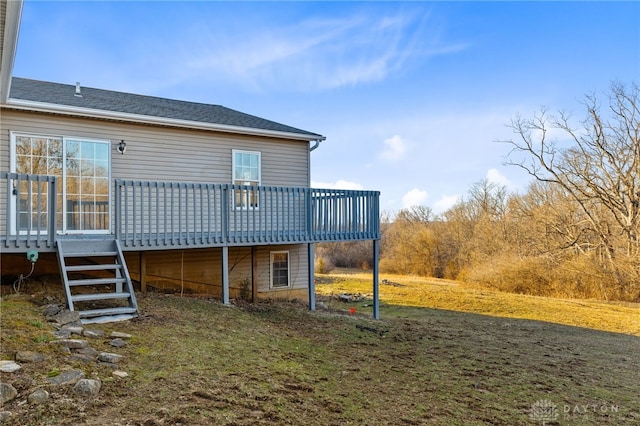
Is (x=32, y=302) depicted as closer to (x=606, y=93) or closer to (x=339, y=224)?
(x=339, y=224)

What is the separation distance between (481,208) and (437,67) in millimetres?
12313

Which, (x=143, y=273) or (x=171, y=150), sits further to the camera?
(x=171, y=150)

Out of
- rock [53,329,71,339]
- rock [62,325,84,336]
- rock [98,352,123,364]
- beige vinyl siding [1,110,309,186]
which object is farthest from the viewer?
beige vinyl siding [1,110,309,186]

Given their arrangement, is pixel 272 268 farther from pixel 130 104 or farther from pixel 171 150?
pixel 130 104

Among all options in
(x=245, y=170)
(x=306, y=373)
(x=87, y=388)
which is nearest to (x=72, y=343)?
(x=87, y=388)

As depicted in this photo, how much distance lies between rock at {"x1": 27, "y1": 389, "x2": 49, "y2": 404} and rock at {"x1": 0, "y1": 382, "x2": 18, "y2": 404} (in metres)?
0.11

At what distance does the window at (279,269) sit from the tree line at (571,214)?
42.0 ft

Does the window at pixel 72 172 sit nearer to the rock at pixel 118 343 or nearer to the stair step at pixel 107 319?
the stair step at pixel 107 319

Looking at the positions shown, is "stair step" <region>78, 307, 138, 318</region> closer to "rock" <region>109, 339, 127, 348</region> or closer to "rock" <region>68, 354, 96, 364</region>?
"rock" <region>109, 339, 127, 348</region>

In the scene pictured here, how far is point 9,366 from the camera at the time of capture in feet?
11.2

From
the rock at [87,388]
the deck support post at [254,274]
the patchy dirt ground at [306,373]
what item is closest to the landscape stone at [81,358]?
the patchy dirt ground at [306,373]

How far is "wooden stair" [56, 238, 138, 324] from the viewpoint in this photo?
559cm

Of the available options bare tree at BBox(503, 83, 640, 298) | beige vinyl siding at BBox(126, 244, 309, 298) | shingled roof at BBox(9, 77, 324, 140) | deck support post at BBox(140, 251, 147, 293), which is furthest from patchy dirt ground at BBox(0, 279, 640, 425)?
bare tree at BBox(503, 83, 640, 298)

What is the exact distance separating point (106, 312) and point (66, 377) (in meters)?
2.36
